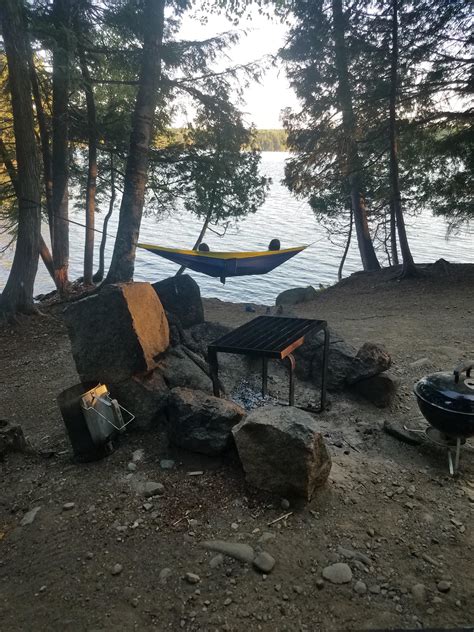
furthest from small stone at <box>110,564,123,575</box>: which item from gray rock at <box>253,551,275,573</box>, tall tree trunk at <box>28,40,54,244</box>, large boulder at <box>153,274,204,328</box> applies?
tall tree trunk at <box>28,40,54,244</box>

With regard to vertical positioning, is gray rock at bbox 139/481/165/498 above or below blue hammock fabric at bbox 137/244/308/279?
below

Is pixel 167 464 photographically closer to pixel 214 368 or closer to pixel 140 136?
pixel 214 368

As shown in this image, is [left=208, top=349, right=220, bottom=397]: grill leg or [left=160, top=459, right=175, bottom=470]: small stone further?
[left=208, top=349, right=220, bottom=397]: grill leg

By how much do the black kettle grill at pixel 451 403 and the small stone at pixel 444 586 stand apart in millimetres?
917

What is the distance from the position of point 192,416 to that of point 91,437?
Result: 66 centimetres

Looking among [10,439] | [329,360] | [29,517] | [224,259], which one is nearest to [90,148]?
[224,259]

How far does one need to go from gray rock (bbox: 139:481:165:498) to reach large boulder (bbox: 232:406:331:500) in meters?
0.50

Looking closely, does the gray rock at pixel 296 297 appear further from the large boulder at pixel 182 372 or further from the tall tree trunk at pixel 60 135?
the large boulder at pixel 182 372

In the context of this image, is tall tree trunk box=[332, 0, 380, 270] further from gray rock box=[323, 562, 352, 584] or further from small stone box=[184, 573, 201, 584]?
small stone box=[184, 573, 201, 584]

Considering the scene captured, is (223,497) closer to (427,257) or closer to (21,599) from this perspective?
(21,599)

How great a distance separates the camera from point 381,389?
3.51 meters

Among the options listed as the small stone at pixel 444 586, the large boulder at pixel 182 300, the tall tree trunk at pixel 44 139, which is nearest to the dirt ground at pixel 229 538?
the small stone at pixel 444 586

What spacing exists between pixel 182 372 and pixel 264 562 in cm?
171

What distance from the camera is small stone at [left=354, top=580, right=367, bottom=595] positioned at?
1.72 m
